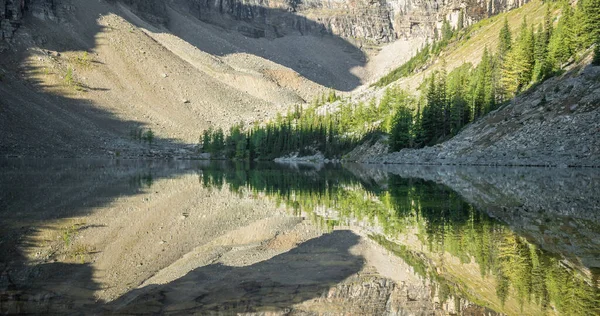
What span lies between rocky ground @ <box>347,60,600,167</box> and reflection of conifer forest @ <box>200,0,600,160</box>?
168 inches

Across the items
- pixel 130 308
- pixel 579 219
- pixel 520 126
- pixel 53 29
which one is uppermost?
pixel 53 29

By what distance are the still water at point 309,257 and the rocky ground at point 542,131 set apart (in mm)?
31324

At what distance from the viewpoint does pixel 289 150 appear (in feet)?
439

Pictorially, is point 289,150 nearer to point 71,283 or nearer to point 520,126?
point 520,126

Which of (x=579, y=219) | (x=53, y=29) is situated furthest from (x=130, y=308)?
(x=53, y=29)

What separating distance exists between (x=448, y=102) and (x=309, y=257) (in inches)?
3197

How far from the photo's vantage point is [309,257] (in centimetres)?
1405

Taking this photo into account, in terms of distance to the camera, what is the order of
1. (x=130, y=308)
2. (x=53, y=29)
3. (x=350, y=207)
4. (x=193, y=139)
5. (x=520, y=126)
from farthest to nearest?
(x=53, y=29), (x=193, y=139), (x=520, y=126), (x=350, y=207), (x=130, y=308)

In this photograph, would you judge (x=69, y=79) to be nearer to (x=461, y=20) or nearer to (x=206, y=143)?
(x=206, y=143)

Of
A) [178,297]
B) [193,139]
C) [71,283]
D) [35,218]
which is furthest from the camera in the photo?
[193,139]

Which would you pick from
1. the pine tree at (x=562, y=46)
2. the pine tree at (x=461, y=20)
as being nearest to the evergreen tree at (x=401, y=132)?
the pine tree at (x=562, y=46)

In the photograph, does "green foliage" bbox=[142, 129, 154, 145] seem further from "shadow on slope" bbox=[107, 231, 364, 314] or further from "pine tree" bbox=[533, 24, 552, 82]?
"shadow on slope" bbox=[107, 231, 364, 314]

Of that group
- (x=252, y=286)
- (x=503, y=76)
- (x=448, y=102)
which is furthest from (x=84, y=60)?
(x=252, y=286)

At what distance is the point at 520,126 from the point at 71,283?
60.4 m
